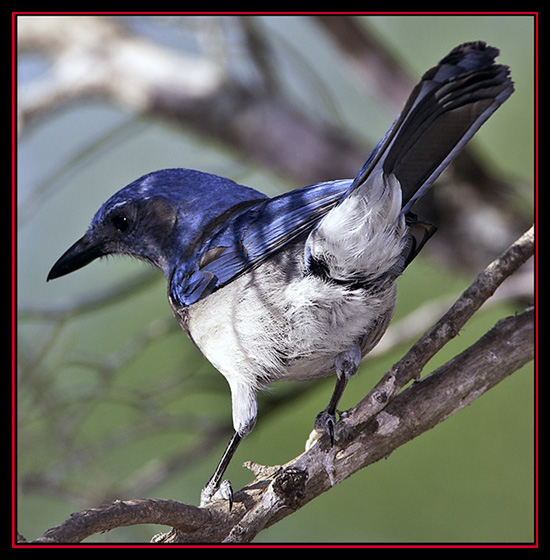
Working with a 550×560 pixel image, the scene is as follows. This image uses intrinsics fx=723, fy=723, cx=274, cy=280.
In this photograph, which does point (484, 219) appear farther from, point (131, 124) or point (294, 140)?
point (131, 124)

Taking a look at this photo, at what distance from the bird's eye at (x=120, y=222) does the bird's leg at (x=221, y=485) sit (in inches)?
40.4

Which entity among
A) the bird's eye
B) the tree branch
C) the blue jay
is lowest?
the tree branch

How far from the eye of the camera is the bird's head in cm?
304

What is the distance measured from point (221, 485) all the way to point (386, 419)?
627 mm

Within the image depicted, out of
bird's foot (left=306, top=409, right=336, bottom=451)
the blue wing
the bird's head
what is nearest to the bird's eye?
the bird's head

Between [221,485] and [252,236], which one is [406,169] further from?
[221,485]

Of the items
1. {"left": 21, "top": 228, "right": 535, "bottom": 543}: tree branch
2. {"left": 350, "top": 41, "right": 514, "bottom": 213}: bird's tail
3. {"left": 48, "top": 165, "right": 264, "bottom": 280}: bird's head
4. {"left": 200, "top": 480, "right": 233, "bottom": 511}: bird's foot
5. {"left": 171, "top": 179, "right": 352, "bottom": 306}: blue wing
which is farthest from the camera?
{"left": 48, "top": 165, "right": 264, "bottom": 280}: bird's head

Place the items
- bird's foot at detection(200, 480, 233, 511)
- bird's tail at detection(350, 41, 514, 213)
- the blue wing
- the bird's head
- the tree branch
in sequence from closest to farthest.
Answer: bird's tail at detection(350, 41, 514, 213) → the tree branch → bird's foot at detection(200, 480, 233, 511) → the blue wing → the bird's head

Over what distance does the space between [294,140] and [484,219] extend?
1.31m

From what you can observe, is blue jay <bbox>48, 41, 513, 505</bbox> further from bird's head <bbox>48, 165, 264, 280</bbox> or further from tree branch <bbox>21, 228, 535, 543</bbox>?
tree branch <bbox>21, 228, 535, 543</bbox>

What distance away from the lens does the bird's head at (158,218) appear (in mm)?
3043

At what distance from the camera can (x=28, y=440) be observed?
377 centimetres

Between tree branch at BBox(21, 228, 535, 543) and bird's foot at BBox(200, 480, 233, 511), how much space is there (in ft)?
0.21

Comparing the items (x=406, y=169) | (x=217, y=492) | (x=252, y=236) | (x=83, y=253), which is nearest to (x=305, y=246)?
(x=252, y=236)
